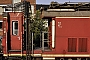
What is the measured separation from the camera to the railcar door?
10781 millimetres

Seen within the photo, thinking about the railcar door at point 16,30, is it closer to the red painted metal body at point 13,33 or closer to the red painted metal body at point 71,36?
the red painted metal body at point 13,33

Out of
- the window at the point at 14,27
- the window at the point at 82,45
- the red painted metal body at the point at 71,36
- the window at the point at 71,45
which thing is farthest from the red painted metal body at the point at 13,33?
the window at the point at 82,45

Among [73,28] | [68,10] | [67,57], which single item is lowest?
[67,57]

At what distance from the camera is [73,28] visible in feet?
35.2

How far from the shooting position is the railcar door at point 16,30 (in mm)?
10781

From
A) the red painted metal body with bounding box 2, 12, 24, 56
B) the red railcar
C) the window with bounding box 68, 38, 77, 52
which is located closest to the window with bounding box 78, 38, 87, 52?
the red railcar

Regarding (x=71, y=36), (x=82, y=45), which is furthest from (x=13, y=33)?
(x=82, y=45)

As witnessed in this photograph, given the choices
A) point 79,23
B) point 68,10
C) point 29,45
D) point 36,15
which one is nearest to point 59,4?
point 68,10

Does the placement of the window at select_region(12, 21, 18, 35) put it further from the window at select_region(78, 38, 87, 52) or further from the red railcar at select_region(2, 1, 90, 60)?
the window at select_region(78, 38, 87, 52)

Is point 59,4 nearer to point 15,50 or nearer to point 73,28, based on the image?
point 73,28

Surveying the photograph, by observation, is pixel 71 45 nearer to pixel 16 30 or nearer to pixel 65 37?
pixel 65 37

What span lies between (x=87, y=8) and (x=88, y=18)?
539 mm

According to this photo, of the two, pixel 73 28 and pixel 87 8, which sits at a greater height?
pixel 87 8

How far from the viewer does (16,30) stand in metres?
10.8
